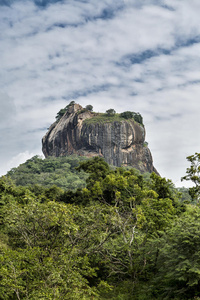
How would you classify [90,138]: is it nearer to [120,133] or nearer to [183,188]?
[120,133]

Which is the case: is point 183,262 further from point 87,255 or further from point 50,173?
point 50,173

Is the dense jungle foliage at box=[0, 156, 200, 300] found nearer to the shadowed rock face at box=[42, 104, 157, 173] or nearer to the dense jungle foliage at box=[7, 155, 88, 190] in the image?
the dense jungle foliage at box=[7, 155, 88, 190]

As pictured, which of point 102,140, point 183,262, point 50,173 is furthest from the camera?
point 102,140

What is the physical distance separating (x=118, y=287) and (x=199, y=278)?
13.5ft

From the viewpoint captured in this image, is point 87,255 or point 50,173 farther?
point 50,173

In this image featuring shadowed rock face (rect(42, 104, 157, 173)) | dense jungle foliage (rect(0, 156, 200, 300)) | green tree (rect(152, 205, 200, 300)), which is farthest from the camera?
shadowed rock face (rect(42, 104, 157, 173))

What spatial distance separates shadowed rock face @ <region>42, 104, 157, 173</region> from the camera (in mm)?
75812

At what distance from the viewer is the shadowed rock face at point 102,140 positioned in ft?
249

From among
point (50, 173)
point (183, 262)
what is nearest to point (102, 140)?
point (50, 173)

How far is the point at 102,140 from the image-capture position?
252ft

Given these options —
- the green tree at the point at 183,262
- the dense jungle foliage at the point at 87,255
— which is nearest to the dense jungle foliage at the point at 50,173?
the dense jungle foliage at the point at 87,255

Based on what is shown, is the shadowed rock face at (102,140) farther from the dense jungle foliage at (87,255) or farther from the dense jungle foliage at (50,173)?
the dense jungle foliage at (87,255)

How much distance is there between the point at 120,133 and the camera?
7531 cm

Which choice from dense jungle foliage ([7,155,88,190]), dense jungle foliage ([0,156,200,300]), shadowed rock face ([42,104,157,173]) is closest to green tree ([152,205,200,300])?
dense jungle foliage ([0,156,200,300])
